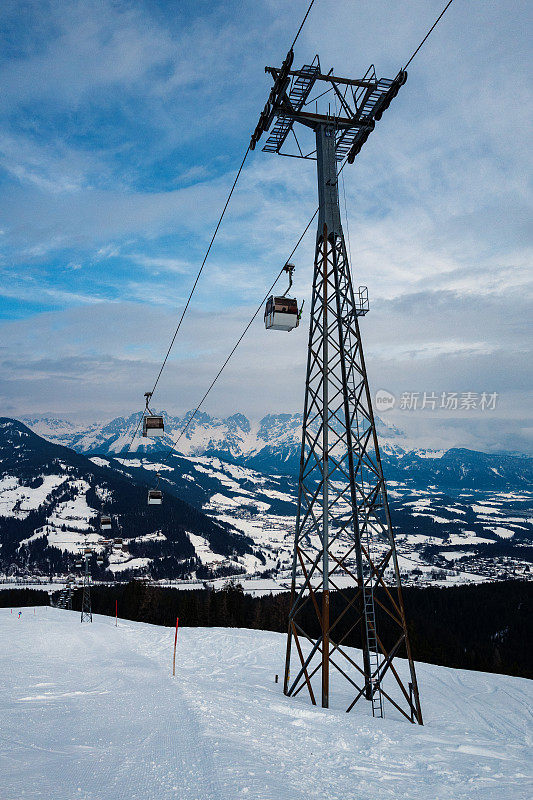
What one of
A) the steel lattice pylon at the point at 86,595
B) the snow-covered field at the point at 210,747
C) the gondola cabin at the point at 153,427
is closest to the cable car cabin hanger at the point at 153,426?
the gondola cabin at the point at 153,427

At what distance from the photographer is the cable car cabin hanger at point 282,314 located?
63.0 ft

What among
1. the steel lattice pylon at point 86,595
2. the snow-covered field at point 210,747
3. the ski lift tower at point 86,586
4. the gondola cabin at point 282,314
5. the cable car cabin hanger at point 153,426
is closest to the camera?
the snow-covered field at point 210,747

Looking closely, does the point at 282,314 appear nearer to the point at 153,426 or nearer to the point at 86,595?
the point at 153,426

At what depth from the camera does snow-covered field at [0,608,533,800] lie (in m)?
8.20

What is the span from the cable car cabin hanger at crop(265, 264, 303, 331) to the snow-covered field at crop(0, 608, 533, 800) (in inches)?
518

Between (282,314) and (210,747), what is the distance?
1423 centimetres

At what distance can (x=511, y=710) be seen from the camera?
85.7 ft

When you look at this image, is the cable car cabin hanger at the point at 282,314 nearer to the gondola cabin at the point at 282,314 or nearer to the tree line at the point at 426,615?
the gondola cabin at the point at 282,314

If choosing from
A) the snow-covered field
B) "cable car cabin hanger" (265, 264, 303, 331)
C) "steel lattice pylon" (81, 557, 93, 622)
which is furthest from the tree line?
"cable car cabin hanger" (265, 264, 303, 331)

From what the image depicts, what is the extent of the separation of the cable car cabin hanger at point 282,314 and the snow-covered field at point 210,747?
43.2 feet

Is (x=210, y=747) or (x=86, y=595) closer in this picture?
(x=210, y=747)

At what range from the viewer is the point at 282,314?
19266mm

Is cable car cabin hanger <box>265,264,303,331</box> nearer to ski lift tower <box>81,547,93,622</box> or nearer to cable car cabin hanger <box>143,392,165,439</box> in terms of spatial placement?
cable car cabin hanger <box>143,392,165,439</box>

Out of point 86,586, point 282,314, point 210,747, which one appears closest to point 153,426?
point 282,314
